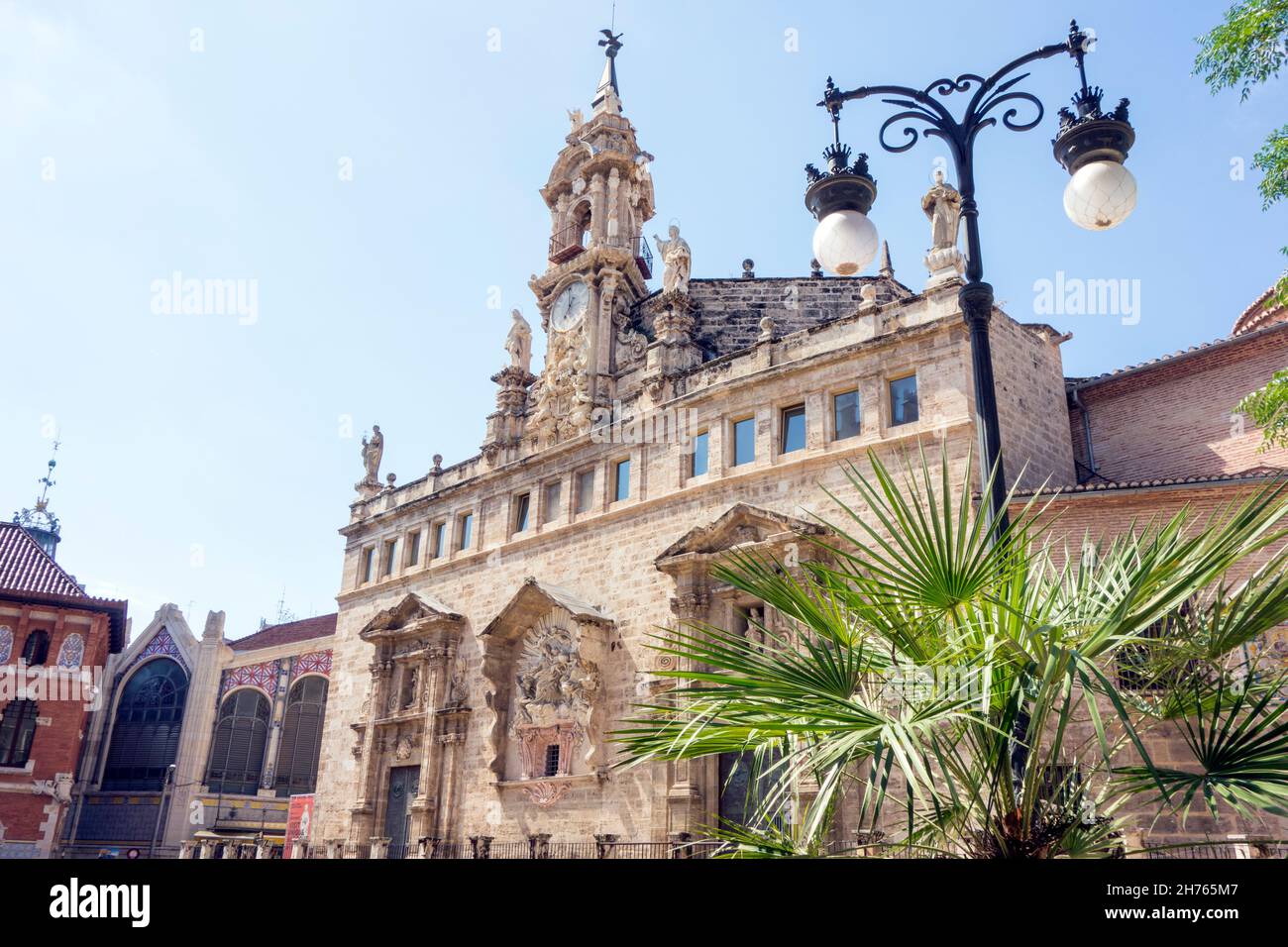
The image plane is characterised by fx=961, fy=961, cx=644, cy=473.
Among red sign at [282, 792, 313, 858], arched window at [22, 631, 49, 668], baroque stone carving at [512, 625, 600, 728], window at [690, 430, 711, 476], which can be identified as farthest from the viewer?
arched window at [22, 631, 49, 668]

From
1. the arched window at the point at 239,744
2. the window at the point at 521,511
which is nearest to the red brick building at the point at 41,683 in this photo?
the arched window at the point at 239,744

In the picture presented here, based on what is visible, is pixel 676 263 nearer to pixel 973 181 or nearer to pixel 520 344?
pixel 520 344

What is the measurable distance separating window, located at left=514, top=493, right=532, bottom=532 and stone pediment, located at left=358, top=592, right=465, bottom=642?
288cm

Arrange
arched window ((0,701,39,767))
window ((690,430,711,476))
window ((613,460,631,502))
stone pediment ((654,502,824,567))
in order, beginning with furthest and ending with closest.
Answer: arched window ((0,701,39,767)) < window ((613,460,631,502)) < window ((690,430,711,476)) < stone pediment ((654,502,824,567))

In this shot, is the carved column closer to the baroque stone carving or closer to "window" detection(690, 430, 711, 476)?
the baroque stone carving

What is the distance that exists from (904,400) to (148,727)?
3295 centimetres

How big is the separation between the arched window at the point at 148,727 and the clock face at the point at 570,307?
22.6 meters

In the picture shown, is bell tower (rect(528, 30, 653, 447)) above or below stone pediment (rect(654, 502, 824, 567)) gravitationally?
above

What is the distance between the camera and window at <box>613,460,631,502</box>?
75.3 ft

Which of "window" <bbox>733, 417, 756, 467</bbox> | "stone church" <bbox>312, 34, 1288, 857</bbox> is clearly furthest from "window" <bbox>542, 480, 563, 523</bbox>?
"window" <bbox>733, 417, 756, 467</bbox>

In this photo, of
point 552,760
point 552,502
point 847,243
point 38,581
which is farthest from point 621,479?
point 38,581

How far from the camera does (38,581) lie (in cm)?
3366

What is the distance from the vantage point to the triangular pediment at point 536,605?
21.8m

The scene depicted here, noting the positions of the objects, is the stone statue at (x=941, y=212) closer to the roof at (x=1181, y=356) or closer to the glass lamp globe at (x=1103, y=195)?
the roof at (x=1181, y=356)
